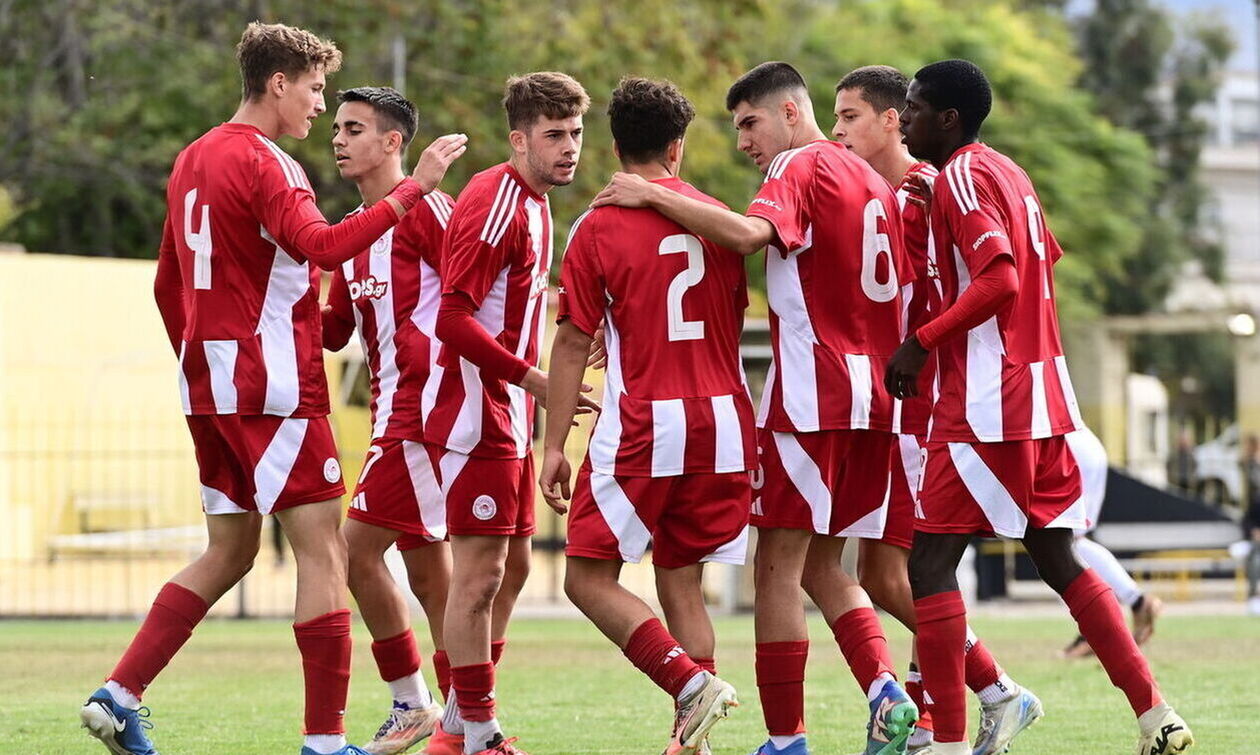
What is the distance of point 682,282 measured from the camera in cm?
668

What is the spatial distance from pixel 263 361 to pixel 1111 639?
122 inches

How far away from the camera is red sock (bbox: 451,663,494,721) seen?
23.5ft

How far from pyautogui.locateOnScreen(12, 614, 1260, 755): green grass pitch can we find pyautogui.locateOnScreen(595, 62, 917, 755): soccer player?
3.42 feet

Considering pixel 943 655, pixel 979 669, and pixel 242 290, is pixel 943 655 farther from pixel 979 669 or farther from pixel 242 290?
pixel 242 290

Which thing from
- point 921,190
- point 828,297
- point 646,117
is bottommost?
point 828,297

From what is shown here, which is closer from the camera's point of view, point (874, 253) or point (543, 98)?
point (874, 253)

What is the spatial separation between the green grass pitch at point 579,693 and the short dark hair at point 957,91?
2.61 meters

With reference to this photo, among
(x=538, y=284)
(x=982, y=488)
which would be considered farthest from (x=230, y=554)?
(x=982, y=488)

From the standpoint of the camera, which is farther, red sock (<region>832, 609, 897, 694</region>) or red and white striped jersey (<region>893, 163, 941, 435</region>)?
red and white striped jersey (<region>893, 163, 941, 435</region>)

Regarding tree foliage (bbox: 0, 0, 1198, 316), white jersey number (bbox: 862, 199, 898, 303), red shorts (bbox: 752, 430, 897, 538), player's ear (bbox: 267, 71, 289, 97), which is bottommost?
red shorts (bbox: 752, 430, 897, 538)

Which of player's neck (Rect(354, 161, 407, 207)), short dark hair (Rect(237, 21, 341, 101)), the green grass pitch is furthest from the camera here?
the green grass pitch

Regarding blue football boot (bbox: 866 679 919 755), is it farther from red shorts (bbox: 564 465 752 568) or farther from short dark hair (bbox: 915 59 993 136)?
short dark hair (bbox: 915 59 993 136)

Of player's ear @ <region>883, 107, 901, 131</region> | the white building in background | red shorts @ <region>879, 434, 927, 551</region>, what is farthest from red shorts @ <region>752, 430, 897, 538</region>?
the white building in background

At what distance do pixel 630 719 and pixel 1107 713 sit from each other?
2.26 meters
